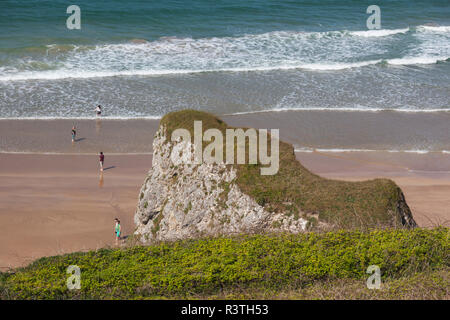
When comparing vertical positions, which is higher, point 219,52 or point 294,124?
point 219,52

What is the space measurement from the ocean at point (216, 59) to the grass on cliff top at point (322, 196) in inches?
823

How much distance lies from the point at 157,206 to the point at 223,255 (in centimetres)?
758

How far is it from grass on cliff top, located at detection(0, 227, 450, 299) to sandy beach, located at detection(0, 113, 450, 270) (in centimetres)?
841

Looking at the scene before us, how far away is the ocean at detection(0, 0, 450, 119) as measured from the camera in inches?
1555

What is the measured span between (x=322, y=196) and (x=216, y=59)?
1326 inches

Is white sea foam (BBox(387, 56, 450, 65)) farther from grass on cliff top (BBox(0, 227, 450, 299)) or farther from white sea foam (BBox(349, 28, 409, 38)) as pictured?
grass on cliff top (BBox(0, 227, 450, 299))

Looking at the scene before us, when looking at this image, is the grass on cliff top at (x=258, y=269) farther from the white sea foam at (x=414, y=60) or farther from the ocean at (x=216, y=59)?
the white sea foam at (x=414, y=60)

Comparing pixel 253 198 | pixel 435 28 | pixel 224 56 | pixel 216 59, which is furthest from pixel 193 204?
pixel 435 28

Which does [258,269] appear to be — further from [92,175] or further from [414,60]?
[414,60]

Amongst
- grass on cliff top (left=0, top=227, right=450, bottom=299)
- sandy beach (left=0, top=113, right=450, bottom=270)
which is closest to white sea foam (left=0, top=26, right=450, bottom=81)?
sandy beach (left=0, top=113, right=450, bottom=270)

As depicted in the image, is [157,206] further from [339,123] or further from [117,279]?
[339,123]

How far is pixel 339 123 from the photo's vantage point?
36.6 meters

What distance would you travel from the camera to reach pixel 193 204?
720 inches
